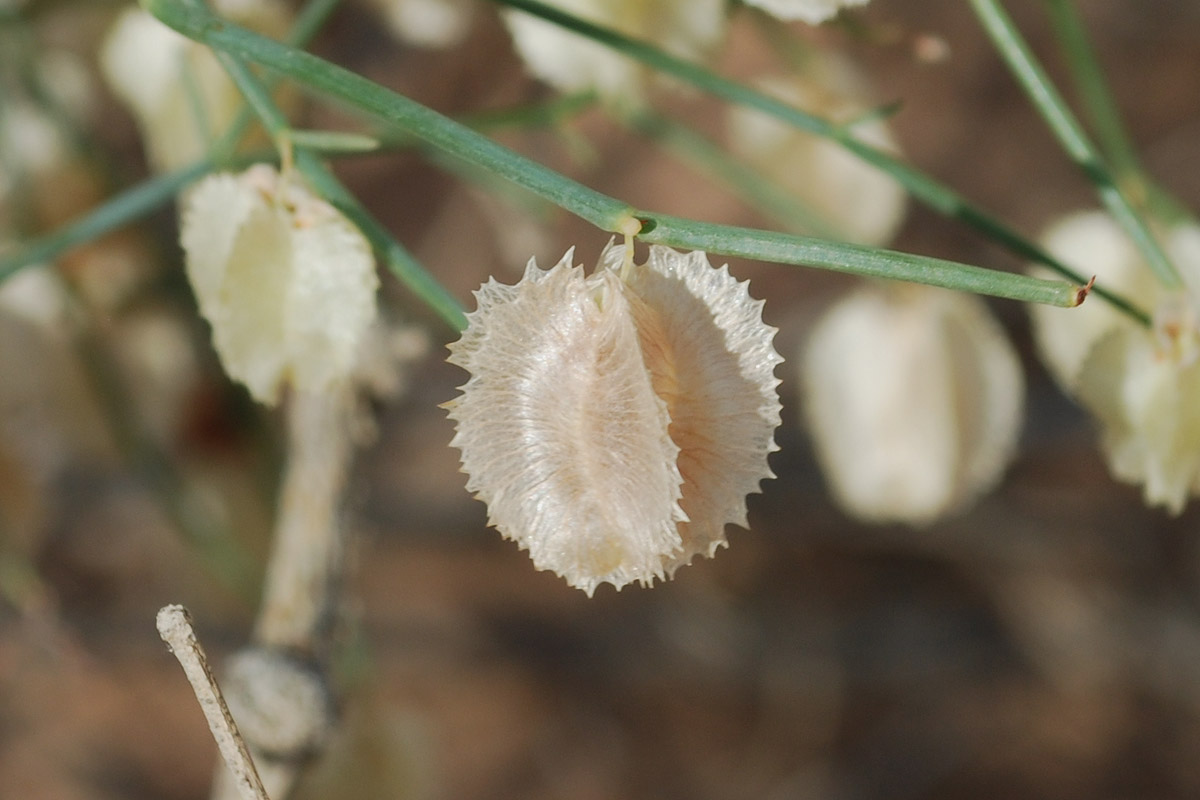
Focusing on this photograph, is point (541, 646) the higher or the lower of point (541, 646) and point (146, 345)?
the higher

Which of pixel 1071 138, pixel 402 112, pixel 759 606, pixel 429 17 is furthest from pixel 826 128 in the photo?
pixel 759 606

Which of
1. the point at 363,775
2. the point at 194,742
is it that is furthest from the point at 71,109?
the point at 194,742

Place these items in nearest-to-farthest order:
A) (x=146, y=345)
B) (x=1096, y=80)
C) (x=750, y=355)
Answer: (x=750, y=355) → (x=1096, y=80) → (x=146, y=345)

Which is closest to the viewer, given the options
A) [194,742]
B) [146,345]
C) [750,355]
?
[750,355]

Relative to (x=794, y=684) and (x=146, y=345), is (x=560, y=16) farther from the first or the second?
(x=794, y=684)

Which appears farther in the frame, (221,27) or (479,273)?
(479,273)

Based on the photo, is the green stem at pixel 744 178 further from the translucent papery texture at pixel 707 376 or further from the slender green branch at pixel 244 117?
the translucent papery texture at pixel 707 376

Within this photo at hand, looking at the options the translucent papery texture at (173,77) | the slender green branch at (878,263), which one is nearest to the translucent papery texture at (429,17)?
the translucent papery texture at (173,77)

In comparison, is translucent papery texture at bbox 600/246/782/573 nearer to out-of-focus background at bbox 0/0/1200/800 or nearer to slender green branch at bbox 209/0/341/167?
slender green branch at bbox 209/0/341/167
